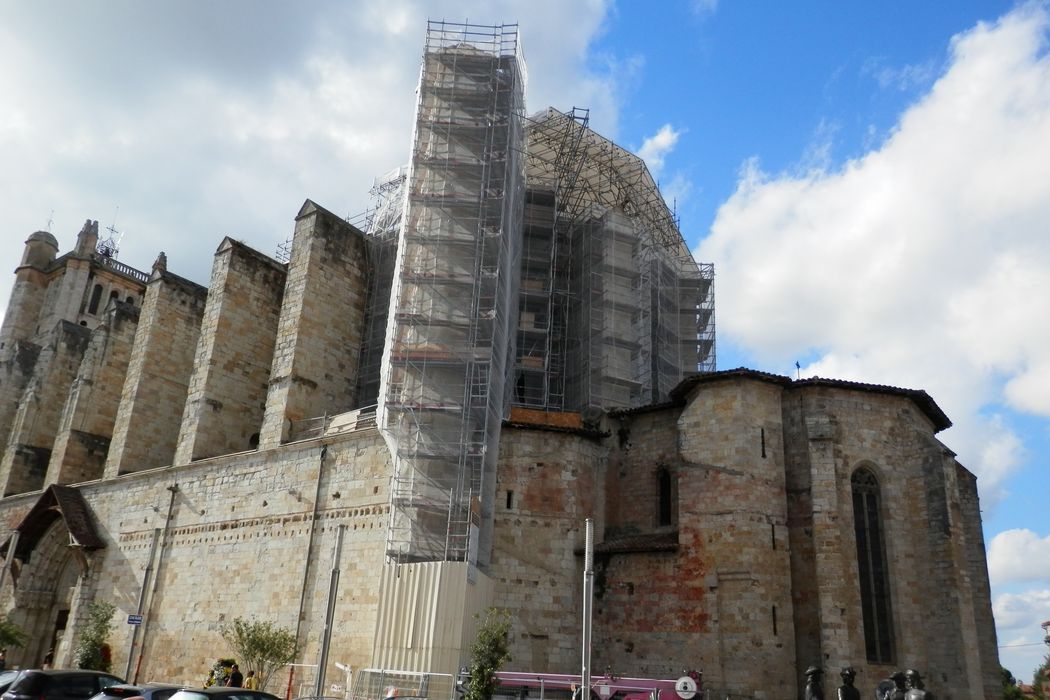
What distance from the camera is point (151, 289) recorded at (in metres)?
28.1

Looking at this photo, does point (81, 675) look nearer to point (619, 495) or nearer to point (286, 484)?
point (286, 484)

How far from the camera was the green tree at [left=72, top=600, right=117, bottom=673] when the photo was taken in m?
20.7

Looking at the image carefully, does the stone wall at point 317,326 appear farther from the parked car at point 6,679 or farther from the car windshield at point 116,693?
the car windshield at point 116,693

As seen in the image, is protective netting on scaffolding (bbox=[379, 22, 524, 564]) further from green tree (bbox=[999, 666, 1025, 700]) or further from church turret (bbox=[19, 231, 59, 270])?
church turret (bbox=[19, 231, 59, 270])

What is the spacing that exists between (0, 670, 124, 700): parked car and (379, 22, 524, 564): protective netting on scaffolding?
19.1ft

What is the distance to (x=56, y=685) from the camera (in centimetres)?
1288

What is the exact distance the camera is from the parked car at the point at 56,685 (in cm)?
1245

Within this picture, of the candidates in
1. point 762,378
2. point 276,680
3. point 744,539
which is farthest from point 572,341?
point 276,680

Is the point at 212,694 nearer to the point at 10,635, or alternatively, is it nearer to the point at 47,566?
the point at 10,635

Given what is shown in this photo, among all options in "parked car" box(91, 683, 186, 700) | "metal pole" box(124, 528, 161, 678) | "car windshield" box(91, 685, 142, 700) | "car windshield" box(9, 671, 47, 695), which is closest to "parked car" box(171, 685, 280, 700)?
"parked car" box(91, 683, 186, 700)

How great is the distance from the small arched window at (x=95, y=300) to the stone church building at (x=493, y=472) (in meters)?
14.7

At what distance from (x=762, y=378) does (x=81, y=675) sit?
1425 cm

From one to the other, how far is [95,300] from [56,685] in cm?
3222

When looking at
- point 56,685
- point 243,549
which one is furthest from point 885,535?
point 56,685
